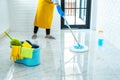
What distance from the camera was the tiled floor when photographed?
6.07 feet

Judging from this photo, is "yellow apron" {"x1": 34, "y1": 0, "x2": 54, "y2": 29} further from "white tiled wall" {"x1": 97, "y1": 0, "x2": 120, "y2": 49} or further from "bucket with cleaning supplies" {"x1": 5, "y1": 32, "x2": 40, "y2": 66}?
"bucket with cleaning supplies" {"x1": 5, "y1": 32, "x2": 40, "y2": 66}

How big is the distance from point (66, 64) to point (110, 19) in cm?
127

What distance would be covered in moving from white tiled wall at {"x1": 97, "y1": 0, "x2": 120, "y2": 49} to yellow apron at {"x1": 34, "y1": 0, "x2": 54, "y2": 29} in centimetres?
91

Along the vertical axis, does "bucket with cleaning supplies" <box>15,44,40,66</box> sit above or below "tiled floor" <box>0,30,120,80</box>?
above

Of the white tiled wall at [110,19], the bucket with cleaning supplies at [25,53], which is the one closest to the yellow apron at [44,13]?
the white tiled wall at [110,19]

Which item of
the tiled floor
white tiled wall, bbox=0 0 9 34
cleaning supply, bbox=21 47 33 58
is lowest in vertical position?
the tiled floor

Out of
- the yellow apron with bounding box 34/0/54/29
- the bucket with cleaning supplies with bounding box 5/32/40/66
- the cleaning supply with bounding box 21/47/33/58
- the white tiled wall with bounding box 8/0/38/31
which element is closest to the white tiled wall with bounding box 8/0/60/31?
the white tiled wall with bounding box 8/0/38/31

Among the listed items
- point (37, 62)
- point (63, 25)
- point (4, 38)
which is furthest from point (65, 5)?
point (37, 62)

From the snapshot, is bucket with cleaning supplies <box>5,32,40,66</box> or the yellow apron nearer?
bucket with cleaning supplies <box>5,32,40,66</box>

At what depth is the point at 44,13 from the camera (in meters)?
3.15

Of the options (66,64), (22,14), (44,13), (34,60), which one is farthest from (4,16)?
(66,64)

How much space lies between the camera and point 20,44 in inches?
81.7

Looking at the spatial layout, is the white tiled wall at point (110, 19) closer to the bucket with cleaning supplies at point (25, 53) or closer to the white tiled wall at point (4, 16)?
the bucket with cleaning supplies at point (25, 53)

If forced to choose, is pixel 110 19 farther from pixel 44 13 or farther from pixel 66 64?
pixel 66 64
